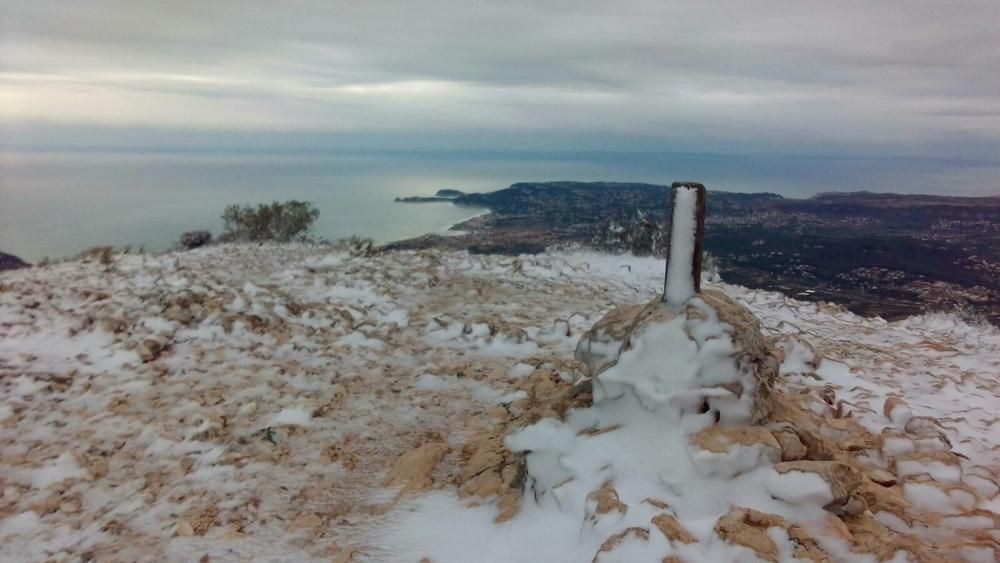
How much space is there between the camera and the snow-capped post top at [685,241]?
14.7ft

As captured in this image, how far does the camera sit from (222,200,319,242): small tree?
64.8 ft

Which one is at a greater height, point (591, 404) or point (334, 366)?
point (591, 404)

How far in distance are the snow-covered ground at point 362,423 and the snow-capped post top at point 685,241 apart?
0.49 metres

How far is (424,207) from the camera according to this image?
68250 mm

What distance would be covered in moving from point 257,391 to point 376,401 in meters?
1.32

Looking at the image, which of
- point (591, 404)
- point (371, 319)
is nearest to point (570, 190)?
point (371, 319)

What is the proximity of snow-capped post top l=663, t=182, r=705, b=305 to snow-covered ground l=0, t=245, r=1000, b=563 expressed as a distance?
0.49 metres

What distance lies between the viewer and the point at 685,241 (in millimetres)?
4578

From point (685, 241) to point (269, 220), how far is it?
59.8ft

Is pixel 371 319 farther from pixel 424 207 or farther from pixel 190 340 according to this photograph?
pixel 424 207

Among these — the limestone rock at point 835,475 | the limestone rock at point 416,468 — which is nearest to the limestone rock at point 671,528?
the limestone rock at point 835,475

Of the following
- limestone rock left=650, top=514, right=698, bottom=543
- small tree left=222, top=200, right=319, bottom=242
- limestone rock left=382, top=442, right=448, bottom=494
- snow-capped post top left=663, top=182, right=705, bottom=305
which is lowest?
limestone rock left=382, top=442, right=448, bottom=494

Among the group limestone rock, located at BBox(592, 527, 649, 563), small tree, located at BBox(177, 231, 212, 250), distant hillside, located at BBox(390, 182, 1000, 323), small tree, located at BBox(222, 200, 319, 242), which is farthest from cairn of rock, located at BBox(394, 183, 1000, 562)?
small tree, located at BBox(222, 200, 319, 242)

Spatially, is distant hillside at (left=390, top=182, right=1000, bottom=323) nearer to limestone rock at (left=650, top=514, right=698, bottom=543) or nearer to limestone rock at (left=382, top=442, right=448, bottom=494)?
limestone rock at (left=382, top=442, right=448, bottom=494)
